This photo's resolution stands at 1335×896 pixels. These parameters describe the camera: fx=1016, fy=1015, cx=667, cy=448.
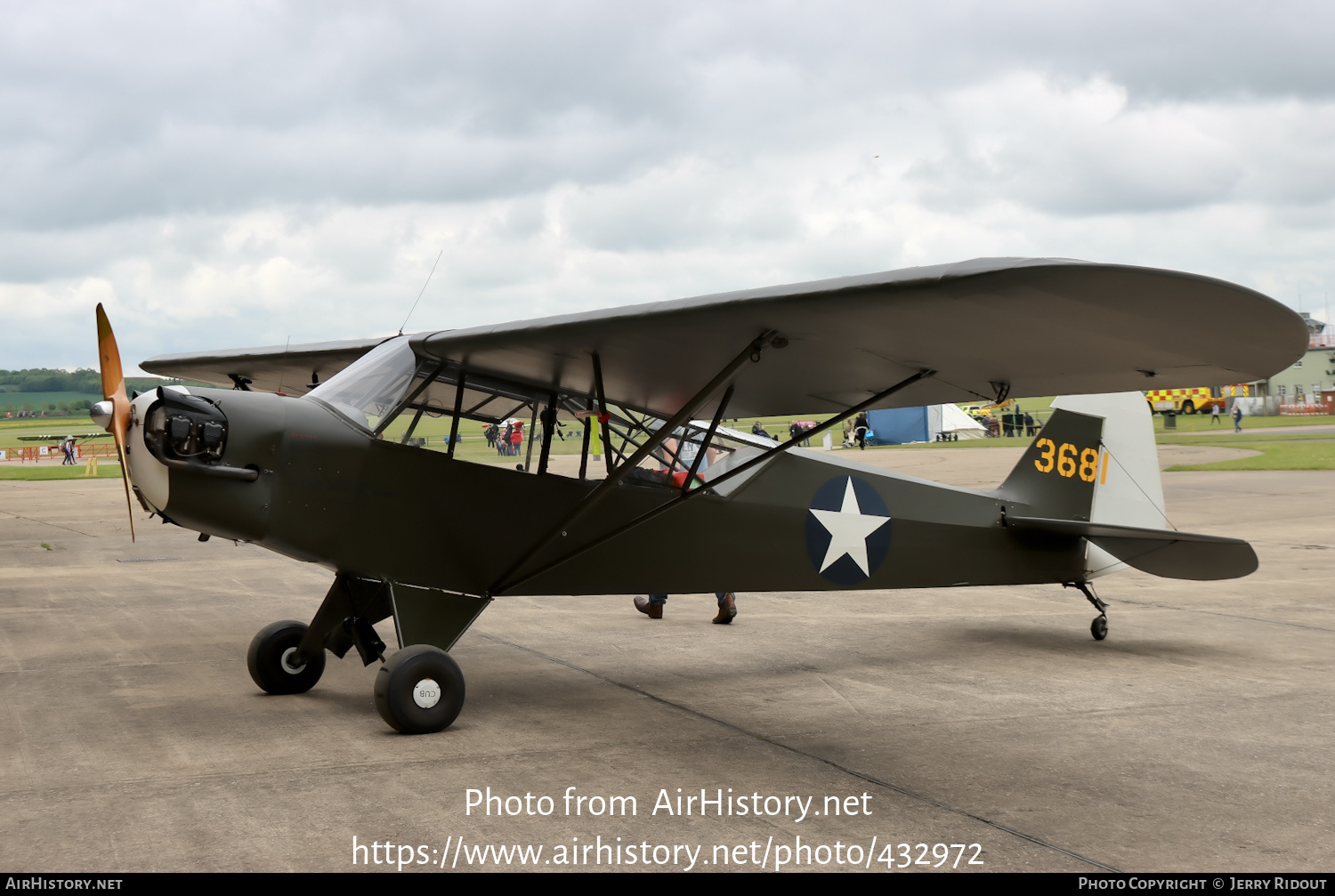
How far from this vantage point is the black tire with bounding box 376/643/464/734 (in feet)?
17.7

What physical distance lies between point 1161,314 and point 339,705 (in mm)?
5016

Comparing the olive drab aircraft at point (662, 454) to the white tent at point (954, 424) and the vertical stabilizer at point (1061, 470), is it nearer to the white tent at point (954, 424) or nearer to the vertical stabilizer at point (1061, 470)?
the vertical stabilizer at point (1061, 470)

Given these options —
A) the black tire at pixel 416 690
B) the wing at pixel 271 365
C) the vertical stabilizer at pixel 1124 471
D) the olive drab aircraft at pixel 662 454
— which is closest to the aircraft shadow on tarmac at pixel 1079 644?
the olive drab aircraft at pixel 662 454

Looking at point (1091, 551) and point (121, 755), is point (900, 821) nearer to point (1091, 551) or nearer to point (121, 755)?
point (121, 755)

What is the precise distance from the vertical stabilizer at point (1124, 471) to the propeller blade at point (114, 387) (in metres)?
7.04

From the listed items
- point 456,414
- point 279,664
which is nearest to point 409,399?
point 456,414

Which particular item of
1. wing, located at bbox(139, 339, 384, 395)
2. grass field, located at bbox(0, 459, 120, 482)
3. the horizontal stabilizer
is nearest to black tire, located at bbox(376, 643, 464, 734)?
wing, located at bbox(139, 339, 384, 395)

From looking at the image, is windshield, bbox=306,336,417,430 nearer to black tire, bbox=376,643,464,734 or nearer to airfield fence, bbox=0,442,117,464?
black tire, bbox=376,643,464,734

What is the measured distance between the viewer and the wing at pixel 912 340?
3.92 m

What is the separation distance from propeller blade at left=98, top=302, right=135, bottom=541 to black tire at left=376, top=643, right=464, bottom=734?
150 cm

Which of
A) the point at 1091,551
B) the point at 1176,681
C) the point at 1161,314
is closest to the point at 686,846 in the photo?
the point at 1161,314

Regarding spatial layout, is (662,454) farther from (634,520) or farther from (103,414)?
(103,414)

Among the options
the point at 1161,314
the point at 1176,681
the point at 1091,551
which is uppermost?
the point at 1161,314
